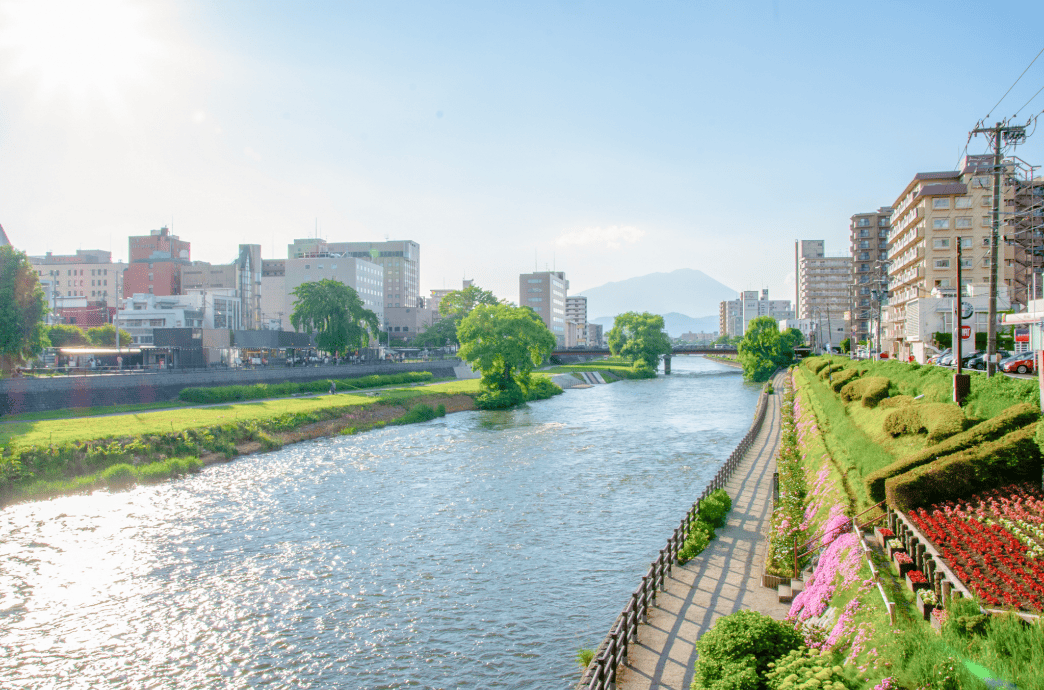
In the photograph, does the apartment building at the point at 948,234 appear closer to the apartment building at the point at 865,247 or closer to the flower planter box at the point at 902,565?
the apartment building at the point at 865,247

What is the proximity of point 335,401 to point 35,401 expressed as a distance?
2286cm

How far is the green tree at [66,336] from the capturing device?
104 metres

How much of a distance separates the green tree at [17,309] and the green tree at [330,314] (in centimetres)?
3595

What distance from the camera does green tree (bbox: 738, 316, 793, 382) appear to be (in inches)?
4464

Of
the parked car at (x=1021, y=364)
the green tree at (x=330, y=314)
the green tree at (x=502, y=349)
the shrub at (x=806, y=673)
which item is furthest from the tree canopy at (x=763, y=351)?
the shrub at (x=806, y=673)

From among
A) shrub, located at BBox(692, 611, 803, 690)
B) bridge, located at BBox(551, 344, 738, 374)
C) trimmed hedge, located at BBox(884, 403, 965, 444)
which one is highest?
bridge, located at BBox(551, 344, 738, 374)

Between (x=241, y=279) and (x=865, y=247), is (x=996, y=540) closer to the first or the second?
(x=241, y=279)

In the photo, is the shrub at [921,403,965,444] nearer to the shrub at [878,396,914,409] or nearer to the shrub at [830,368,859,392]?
the shrub at [878,396,914,409]

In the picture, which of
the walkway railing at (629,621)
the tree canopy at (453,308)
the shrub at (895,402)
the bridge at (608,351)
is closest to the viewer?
the walkway railing at (629,621)

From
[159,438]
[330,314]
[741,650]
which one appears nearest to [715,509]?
[741,650]

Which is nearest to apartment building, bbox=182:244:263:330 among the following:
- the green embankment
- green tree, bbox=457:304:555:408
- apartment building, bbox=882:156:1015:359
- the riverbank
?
green tree, bbox=457:304:555:408

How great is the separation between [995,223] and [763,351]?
9240cm

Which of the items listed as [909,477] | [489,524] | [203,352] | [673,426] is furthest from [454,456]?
[203,352]

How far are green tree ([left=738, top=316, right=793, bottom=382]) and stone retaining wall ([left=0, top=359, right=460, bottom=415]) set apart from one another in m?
72.2
